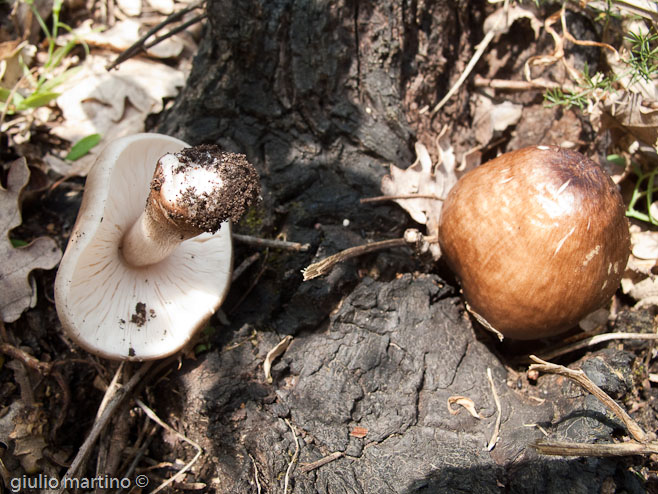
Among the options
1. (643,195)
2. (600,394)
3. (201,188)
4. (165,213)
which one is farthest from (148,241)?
(643,195)

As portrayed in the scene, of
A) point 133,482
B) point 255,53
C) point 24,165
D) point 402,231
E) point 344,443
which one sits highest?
point 255,53

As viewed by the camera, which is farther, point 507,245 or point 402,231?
point 402,231

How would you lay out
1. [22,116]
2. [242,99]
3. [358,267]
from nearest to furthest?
[358,267], [242,99], [22,116]

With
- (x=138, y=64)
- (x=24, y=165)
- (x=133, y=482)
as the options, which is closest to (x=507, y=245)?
(x=133, y=482)

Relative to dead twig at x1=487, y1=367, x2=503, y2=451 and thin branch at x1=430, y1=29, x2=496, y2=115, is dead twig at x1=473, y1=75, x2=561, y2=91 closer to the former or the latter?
thin branch at x1=430, y1=29, x2=496, y2=115

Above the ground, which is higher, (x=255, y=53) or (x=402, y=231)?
(x=255, y=53)

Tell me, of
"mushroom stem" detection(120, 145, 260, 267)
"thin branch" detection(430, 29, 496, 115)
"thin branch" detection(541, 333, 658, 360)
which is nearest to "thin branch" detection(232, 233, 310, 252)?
"mushroom stem" detection(120, 145, 260, 267)

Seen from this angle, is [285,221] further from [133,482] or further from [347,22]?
[133,482]
